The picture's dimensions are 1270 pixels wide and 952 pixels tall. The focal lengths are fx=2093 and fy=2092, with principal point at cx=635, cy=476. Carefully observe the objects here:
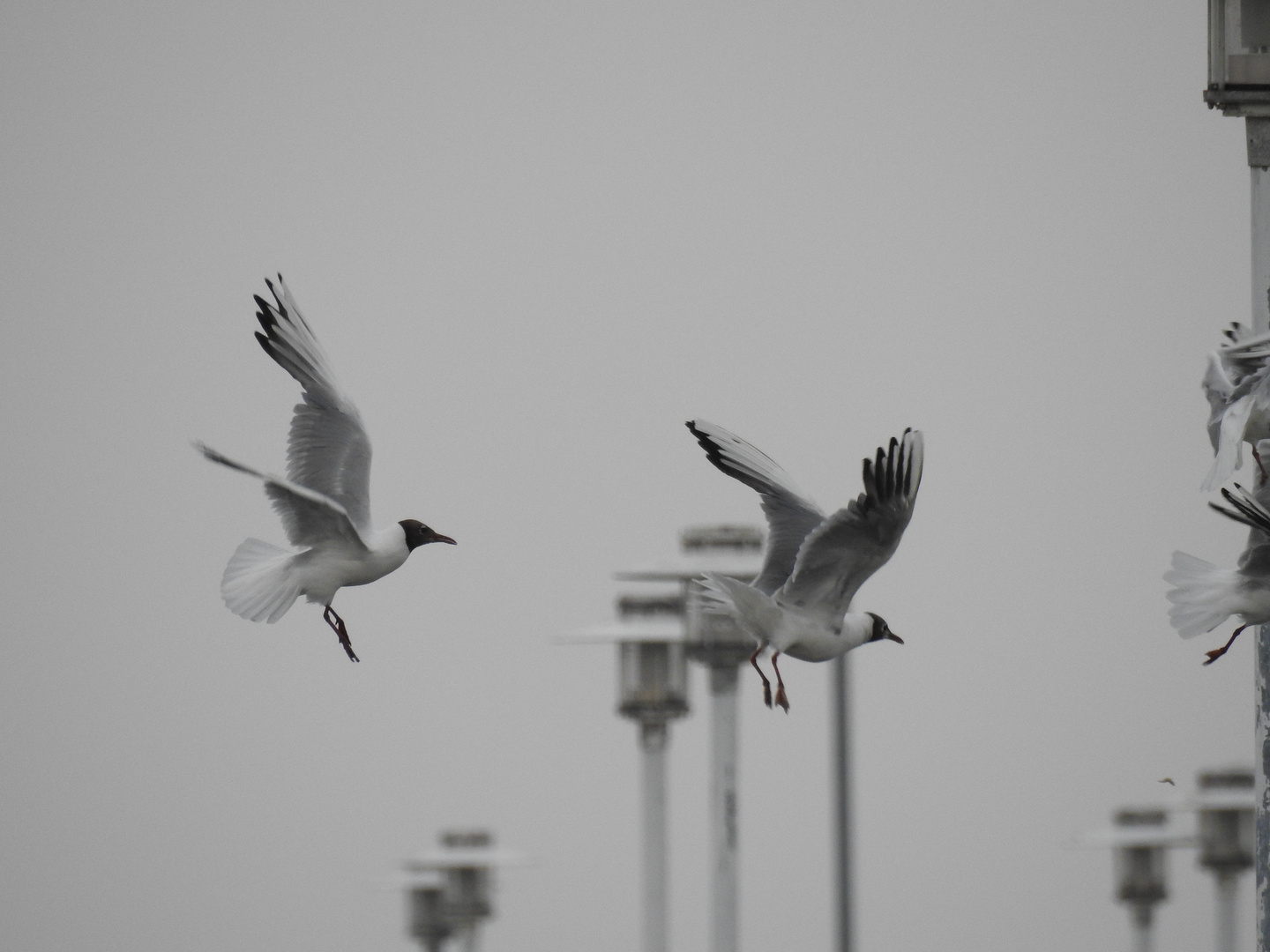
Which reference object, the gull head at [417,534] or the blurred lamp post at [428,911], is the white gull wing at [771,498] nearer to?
the gull head at [417,534]

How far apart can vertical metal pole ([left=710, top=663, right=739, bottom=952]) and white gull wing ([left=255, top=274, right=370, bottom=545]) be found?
395 inches

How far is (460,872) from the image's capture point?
25266mm

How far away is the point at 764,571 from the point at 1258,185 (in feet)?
10.6

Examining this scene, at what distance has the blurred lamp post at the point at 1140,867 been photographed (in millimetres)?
24344

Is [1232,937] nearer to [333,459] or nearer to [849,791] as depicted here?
[849,791]

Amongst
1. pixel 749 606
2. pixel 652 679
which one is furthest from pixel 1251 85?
pixel 652 679

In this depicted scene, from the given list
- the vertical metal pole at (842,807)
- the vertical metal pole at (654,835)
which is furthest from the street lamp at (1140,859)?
the vertical metal pole at (842,807)

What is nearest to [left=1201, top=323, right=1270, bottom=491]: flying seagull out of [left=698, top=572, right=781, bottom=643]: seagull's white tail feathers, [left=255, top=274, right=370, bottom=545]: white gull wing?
[left=698, top=572, right=781, bottom=643]: seagull's white tail feathers

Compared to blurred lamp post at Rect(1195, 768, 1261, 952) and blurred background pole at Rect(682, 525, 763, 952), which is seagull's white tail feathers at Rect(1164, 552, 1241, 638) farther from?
blurred lamp post at Rect(1195, 768, 1261, 952)

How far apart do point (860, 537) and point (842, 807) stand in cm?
214

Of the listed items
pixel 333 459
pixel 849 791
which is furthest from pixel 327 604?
pixel 849 791

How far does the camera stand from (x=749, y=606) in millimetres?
8062

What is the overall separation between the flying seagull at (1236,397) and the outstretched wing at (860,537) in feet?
3.76

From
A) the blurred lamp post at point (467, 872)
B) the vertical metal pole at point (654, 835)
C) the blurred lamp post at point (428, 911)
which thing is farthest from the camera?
the blurred lamp post at point (428, 911)
